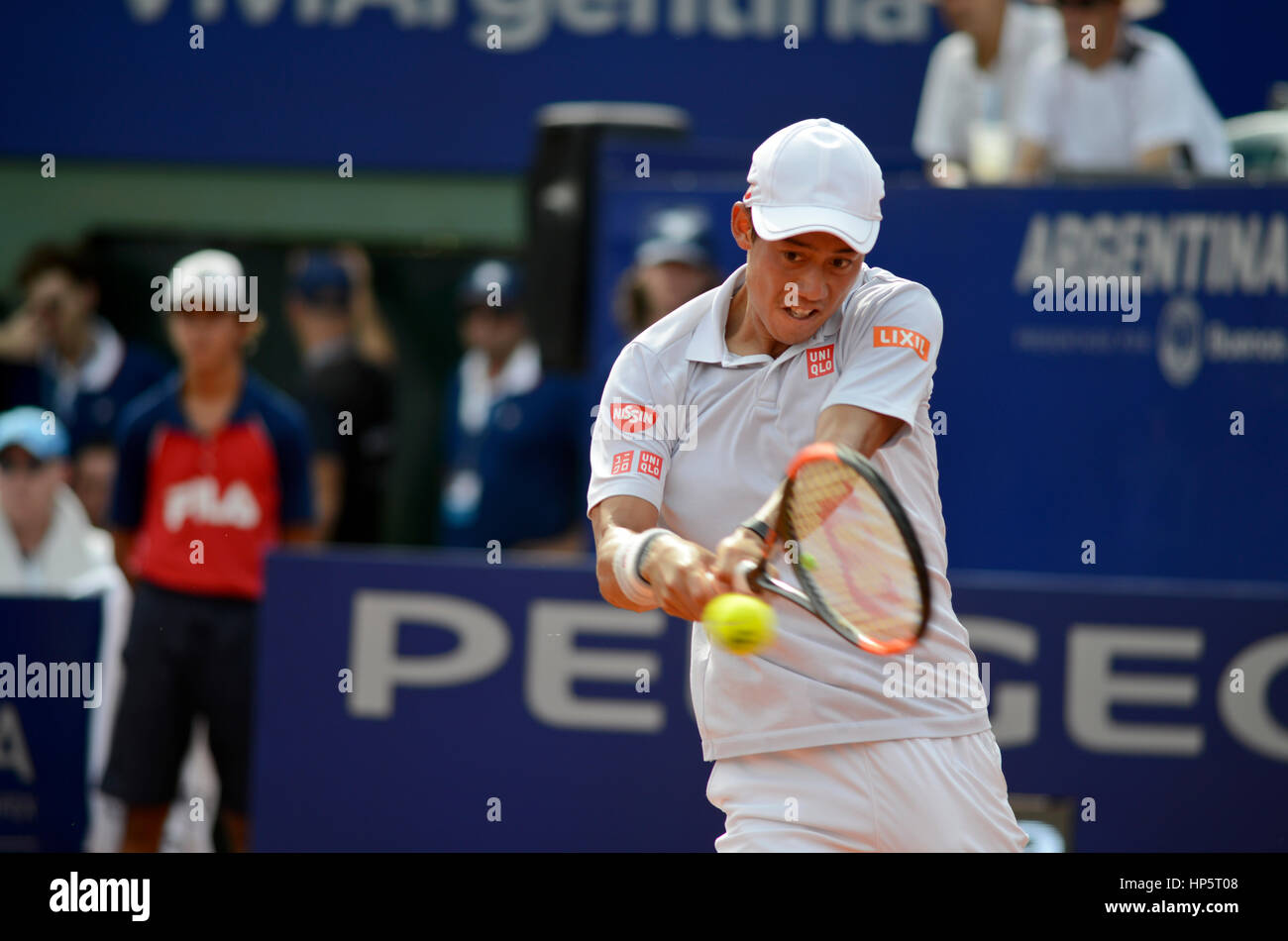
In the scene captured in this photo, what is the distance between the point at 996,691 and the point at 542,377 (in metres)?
2.59

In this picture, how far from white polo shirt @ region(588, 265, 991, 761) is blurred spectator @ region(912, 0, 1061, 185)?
3.74 m

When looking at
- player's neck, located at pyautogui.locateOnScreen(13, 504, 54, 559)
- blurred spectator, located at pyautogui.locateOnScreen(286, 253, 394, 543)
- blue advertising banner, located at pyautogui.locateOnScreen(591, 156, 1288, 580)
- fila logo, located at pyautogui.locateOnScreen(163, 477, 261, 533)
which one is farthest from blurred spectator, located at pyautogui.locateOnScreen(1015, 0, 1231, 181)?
player's neck, located at pyautogui.locateOnScreen(13, 504, 54, 559)

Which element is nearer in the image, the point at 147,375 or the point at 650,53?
the point at 147,375

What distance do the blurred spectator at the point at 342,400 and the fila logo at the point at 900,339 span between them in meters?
5.00

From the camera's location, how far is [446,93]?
33.0ft

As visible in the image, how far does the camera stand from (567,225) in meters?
6.89

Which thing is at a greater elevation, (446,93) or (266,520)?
(446,93)

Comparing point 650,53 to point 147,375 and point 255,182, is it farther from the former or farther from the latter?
point 147,375

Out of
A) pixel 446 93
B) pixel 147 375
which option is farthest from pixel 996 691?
pixel 446 93

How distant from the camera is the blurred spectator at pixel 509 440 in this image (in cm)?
730

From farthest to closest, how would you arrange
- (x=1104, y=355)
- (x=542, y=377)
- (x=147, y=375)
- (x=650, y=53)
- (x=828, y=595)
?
(x=650, y=53) → (x=147, y=375) → (x=542, y=377) → (x=1104, y=355) → (x=828, y=595)

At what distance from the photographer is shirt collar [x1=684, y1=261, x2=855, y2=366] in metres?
3.30
